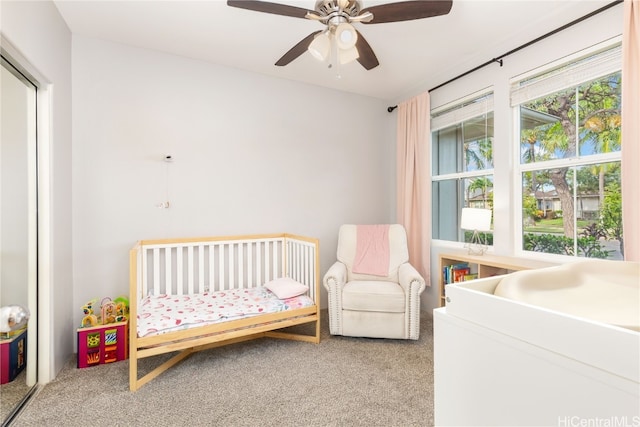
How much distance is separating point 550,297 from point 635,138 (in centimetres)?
179

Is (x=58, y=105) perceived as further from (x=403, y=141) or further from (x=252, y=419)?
(x=403, y=141)

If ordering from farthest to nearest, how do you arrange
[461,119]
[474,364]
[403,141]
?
[403,141] → [461,119] → [474,364]

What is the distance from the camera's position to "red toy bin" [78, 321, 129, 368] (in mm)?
2111

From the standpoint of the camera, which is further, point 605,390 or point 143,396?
point 143,396

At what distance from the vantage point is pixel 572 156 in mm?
2256

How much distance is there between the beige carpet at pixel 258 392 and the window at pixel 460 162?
1449 mm

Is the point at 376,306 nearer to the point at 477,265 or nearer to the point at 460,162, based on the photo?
the point at 477,265

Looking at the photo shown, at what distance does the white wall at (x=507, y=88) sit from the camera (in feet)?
6.91

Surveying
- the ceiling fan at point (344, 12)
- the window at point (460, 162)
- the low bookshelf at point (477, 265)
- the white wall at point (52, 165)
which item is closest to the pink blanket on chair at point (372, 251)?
the low bookshelf at point (477, 265)

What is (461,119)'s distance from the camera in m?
3.00

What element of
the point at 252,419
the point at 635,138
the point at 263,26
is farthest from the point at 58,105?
the point at 635,138

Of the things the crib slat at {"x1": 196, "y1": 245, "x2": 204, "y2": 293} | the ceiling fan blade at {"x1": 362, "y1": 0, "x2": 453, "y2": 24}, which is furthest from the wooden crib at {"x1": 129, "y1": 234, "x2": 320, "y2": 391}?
the ceiling fan blade at {"x1": 362, "y1": 0, "x2": 453, "y2": 24}

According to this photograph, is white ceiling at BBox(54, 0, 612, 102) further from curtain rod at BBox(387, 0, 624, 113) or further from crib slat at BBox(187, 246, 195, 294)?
crib slat at BBox(187, 246, 195, 294)

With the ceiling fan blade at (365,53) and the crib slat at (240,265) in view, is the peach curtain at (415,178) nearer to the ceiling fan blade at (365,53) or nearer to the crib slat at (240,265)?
the ceiling fan blade at (365,53)
